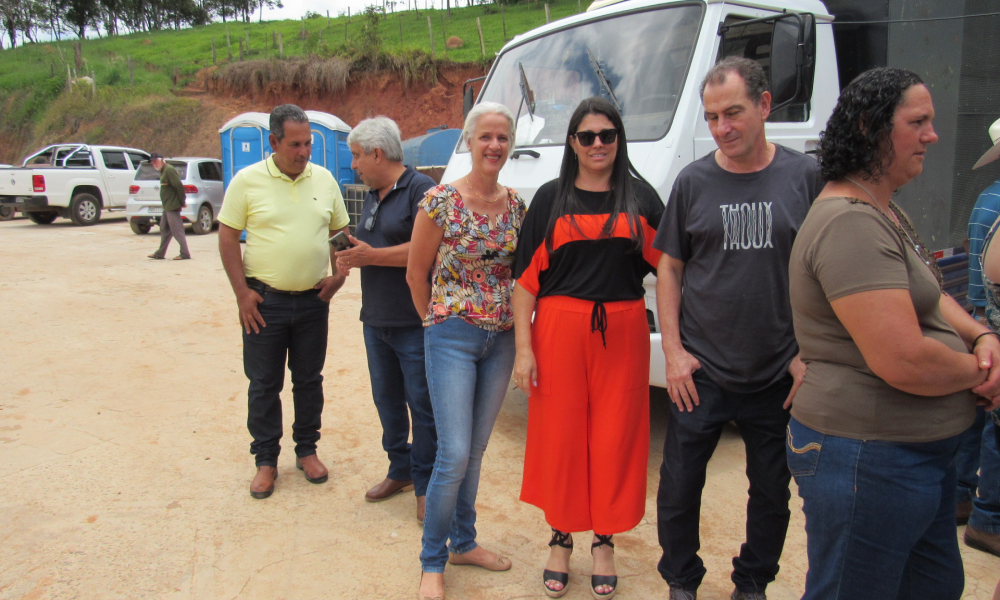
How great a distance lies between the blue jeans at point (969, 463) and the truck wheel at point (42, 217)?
760 inches

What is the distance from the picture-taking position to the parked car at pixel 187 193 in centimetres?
1459

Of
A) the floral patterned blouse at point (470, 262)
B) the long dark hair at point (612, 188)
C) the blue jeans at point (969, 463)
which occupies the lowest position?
the blue jeans at point (969, 463)

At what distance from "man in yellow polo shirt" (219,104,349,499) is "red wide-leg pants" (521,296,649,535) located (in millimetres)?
1542

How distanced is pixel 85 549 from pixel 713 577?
282 centimetres

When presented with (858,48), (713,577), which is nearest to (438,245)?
(713,577)

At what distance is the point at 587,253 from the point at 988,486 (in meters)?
2.17

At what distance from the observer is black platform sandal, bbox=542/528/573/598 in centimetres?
278

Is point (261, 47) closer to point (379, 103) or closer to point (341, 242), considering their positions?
point (379, 103)

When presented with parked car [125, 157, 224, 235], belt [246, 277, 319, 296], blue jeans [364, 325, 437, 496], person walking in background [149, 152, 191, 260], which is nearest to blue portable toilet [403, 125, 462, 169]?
person walking in background [149, 152, 191, 260]

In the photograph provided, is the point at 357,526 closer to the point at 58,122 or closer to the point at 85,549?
the point at 85,549

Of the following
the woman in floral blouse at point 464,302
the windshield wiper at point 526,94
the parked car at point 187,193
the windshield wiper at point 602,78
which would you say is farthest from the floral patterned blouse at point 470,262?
the parked car at point 187,193

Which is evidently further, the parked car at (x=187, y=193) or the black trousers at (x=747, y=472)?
the parked car at (x=187, y=193)

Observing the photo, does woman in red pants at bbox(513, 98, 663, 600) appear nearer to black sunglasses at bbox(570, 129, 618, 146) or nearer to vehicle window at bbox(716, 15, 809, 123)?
black sunglasses at bbox(570, 129, 618, 146)

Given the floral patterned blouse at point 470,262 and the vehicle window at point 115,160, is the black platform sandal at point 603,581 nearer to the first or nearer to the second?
the floral patterned blouse at point 470,262
